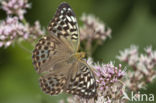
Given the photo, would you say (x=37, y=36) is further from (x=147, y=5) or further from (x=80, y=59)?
(x=147, y=5)

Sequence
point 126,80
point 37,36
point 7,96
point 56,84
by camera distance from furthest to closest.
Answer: point 7,96
point 37,36
point 126,80
point 56,84

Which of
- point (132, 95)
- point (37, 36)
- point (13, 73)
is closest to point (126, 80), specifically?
point (132, 95)

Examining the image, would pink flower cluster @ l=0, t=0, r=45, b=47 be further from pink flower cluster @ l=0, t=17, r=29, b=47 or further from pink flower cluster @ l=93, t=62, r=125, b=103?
pink flower cluster @ l=93, t=62, r=125, b=103

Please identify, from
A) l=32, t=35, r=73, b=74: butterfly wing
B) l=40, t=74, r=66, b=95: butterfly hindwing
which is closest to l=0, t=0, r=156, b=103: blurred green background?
l=32, t=35, r=73, b=74: butterfly wing

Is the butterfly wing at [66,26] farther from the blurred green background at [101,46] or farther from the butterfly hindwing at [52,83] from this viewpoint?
the blurred green background at [101,46]

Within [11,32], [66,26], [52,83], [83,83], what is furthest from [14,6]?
[83,83]

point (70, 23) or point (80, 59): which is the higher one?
point (70, 23)
